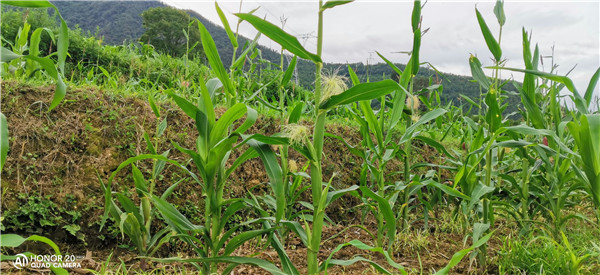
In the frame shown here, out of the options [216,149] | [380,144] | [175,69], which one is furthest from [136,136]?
[175,69]

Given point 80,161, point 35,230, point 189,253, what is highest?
point 80,161

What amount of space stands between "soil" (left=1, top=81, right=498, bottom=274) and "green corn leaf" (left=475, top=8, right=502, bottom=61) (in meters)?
1.08

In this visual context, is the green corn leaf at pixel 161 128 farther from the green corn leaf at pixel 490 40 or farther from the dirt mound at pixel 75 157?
the green corn leaf at pixel 490 40

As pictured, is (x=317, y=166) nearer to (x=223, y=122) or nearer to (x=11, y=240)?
(x=223, y=122)

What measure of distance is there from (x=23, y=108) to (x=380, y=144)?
7.08 ft

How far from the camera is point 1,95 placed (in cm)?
217

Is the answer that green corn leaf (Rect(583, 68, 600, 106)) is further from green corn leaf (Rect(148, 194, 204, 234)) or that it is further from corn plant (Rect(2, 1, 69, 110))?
corn plant (Rect(2, 1, 69, 110))

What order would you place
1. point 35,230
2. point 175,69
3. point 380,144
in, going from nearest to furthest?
1. point 35,230
2. point 380,144
3. point 175,69

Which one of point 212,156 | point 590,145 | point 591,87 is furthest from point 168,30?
point 590,145

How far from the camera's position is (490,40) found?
179cm

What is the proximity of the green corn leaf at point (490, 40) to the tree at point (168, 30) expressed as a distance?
2139 cm

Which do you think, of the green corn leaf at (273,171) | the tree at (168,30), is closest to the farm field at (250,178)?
the green corn leaf at (273,171)

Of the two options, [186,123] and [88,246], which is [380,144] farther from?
[88,246]

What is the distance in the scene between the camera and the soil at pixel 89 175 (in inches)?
75.5
